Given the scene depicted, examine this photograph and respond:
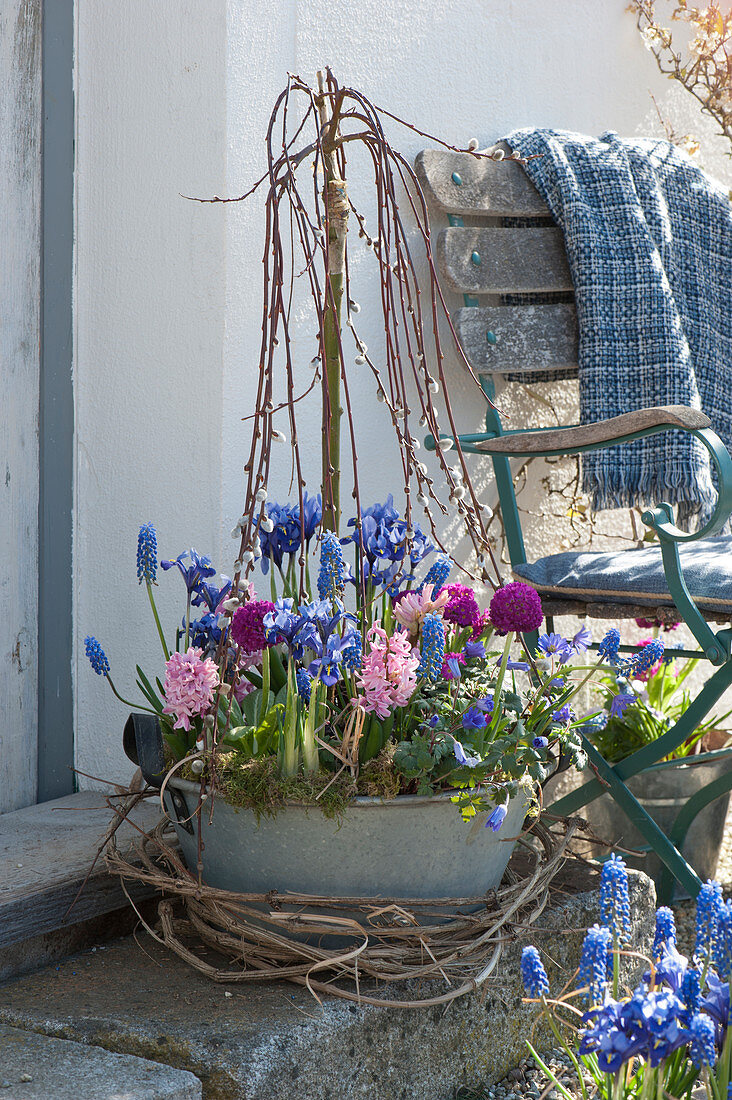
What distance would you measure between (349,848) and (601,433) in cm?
75

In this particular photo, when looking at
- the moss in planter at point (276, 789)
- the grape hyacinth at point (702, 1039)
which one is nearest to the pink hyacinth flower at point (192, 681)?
the moss in planter at point (276, 789)

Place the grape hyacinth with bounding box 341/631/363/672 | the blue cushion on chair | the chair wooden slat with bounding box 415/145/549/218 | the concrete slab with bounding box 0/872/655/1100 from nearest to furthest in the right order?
the concrete slab with bounding box 0/872/655/1100 < the grape hyacinth with bounding box 341/631/363/672 < the blue cushion on chair < the chair wooden slat with bounding box 415/145/549/218

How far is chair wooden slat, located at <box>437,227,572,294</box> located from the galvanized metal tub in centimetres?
116

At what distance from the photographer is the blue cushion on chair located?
5.37 ft

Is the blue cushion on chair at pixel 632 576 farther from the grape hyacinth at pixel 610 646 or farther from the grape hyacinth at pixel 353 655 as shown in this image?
the grape hyacinth at pixel 353 655

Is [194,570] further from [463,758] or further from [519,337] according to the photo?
[519,337]

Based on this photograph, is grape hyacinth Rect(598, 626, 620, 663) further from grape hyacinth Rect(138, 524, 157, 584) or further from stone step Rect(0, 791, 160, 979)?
stone step Rect(0, 791, 160, 979)

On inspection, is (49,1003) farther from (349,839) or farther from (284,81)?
(284,81)

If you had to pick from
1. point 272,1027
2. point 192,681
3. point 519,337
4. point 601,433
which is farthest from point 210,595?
point 519,337

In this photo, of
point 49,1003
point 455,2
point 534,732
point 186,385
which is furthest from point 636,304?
point 49,1003

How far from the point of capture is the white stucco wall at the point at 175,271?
1.74 meters

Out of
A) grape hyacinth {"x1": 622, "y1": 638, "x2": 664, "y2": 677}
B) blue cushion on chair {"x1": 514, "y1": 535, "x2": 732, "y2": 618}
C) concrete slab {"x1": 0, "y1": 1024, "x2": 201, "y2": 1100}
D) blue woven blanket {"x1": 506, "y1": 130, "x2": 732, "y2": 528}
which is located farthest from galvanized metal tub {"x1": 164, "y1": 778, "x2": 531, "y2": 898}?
blue woven blanket {"x1": 506, "y1": 130, "x2": 732, "y2": 528}

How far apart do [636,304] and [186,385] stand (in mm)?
939

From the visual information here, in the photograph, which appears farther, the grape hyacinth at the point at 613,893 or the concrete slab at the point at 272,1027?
the concrete slab at the point at 272,1027
